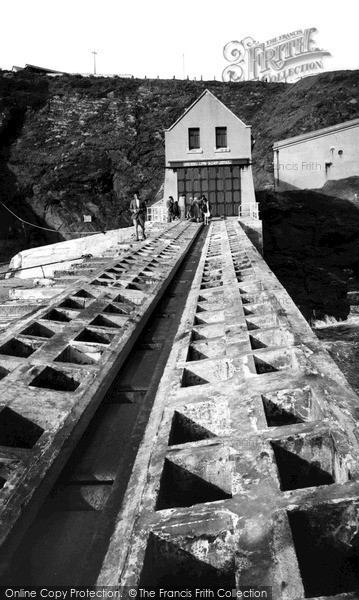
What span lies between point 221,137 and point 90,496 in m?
30.2

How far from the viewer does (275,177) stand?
40.1 m

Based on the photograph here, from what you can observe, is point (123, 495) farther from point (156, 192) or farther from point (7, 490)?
point (156, 192)

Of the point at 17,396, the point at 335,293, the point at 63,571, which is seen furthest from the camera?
the point at 335,293

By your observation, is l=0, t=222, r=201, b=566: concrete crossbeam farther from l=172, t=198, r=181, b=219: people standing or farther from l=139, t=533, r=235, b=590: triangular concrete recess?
l=172, t=198, r=181, b=219: people standing

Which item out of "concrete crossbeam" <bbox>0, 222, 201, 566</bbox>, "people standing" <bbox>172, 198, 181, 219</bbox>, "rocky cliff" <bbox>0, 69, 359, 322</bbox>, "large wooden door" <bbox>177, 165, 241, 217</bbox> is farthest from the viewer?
"rocky cliff" <bbox>0, 69, 359, 322</bbox>

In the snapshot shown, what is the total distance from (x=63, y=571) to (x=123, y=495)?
1.83 ft

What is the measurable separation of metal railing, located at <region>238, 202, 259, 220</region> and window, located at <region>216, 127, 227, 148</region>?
4.07m

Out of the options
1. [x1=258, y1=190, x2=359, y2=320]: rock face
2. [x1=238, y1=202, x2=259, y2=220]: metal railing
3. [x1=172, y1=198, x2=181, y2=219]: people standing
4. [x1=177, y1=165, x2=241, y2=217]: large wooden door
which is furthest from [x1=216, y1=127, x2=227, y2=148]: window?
[x1=258, y1=190, x2=359, y2=320]: rock face

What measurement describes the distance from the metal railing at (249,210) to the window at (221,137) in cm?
407

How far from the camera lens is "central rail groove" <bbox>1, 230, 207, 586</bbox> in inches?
96.7

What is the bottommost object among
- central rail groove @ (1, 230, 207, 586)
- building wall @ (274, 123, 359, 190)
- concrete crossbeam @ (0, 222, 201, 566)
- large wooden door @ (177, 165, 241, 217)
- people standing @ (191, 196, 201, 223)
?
central rail groove @ (1, 230, 207, 586)

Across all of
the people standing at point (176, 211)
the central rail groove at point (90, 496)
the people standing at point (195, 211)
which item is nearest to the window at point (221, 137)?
the people standing at point (176, 211)

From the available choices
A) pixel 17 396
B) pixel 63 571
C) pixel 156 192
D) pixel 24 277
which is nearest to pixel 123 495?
pixel 63 571

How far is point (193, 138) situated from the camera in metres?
30.8
